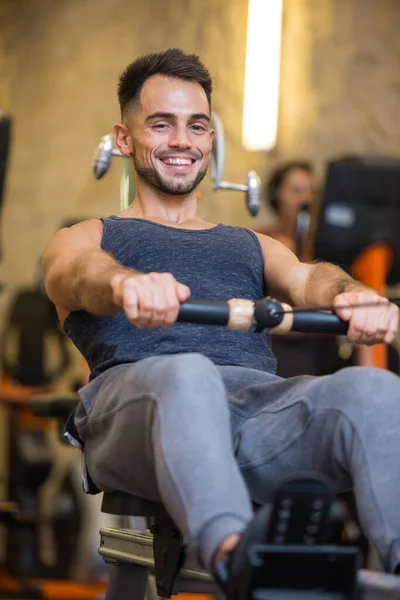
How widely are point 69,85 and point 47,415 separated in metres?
3.05

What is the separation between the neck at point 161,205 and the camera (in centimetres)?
202

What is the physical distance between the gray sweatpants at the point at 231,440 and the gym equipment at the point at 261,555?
6 cm

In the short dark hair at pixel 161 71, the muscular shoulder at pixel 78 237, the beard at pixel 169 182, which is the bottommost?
the muscular shoulder at pixel 78 237

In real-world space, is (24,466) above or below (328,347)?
below

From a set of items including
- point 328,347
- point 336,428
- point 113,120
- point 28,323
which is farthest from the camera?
point 113,120

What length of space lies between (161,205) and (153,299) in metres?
0.67

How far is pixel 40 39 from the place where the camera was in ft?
17.6

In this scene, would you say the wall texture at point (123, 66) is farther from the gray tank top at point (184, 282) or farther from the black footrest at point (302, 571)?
the black footrest at point (302, 571)

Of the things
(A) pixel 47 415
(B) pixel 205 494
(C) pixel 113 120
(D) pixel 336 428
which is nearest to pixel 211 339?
(D) pixel 336 428

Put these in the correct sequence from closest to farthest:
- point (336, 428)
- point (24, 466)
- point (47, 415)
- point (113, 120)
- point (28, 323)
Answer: point (336, 428), point (47, 415), point (24, 466), point (28, 323), point (113, 120)

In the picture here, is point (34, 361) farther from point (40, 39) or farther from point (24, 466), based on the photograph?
point (40, 39)

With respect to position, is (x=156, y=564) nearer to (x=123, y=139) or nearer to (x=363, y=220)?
(x=123, y=139)

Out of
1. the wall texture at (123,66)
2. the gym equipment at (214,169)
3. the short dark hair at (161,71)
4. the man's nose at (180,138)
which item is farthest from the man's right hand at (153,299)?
the wall texture at (123,66)

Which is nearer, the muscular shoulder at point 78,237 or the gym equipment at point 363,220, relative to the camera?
the muscular shoulder at point 78,237
